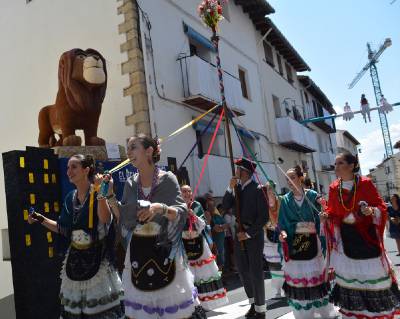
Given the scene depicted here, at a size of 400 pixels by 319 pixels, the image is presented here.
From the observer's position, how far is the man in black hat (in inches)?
189

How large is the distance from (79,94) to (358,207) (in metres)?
5.19

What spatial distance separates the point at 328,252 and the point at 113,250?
90.1 inches

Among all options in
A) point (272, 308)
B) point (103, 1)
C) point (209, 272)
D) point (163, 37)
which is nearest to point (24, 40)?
point (103, 1)

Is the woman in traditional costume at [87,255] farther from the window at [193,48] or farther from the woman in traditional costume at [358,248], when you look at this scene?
the window at [193,48]

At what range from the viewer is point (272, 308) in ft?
18.4

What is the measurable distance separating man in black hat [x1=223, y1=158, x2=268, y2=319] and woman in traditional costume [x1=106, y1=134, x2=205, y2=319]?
1.86 meters

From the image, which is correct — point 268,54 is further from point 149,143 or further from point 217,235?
point 149,143

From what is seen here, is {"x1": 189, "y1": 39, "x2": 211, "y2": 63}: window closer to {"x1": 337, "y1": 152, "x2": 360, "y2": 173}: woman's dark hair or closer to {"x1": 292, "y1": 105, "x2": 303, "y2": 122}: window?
{"x1": 292, "y1": 105, "x2": 303, "y2": 122}: window

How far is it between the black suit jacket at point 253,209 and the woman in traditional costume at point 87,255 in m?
2.01

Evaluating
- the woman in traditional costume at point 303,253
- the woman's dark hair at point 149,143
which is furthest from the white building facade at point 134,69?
the woman's dark hair at point 149,143

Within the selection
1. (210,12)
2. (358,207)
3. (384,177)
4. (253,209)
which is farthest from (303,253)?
(384,177)

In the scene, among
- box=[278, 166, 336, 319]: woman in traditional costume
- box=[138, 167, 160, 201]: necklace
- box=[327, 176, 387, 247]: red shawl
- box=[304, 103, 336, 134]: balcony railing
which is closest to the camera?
box=[138, 167, 160, 201]: necklace

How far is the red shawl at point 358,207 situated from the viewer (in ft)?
13.2

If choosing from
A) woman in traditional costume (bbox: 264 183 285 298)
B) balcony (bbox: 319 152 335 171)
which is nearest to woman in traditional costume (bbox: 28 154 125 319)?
woman in traditional costume (bbox: 264 183 285 298)
